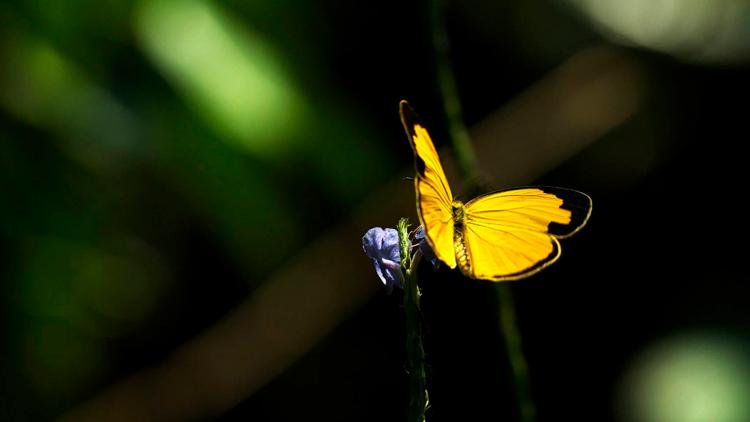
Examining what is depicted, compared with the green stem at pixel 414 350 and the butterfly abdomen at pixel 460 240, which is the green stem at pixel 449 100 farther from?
the green stem at pixel 414 350

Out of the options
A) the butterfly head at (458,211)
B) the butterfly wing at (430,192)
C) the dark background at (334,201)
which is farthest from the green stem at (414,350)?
the dark background at (334,201)

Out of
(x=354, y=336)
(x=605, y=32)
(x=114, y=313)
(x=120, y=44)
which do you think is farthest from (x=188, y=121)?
(x=605, y=32)

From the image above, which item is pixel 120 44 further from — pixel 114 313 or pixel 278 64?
pixel 114 313

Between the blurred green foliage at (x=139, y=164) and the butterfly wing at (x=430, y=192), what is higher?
the blurred green foliage at (x=139, y=164)

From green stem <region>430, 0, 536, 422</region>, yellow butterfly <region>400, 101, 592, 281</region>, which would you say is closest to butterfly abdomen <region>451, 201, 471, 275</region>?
yellow butterfly <region>400, 101, 592, 281</region>

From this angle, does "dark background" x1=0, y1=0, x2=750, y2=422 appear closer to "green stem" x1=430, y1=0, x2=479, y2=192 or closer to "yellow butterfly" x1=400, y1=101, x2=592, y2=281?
"green stem" x1=430, y1=0, x2=479, y2=192

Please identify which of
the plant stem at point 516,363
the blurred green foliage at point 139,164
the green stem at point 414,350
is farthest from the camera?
the blurred green foliage at point 139,164

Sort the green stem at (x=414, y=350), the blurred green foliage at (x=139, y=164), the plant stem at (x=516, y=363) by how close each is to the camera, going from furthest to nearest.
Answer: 1. the blurred green foliage at (x=139, y=164)
2. the plant stem at (x=516, y=363)
3. the green stem at (x=414, y=350)
